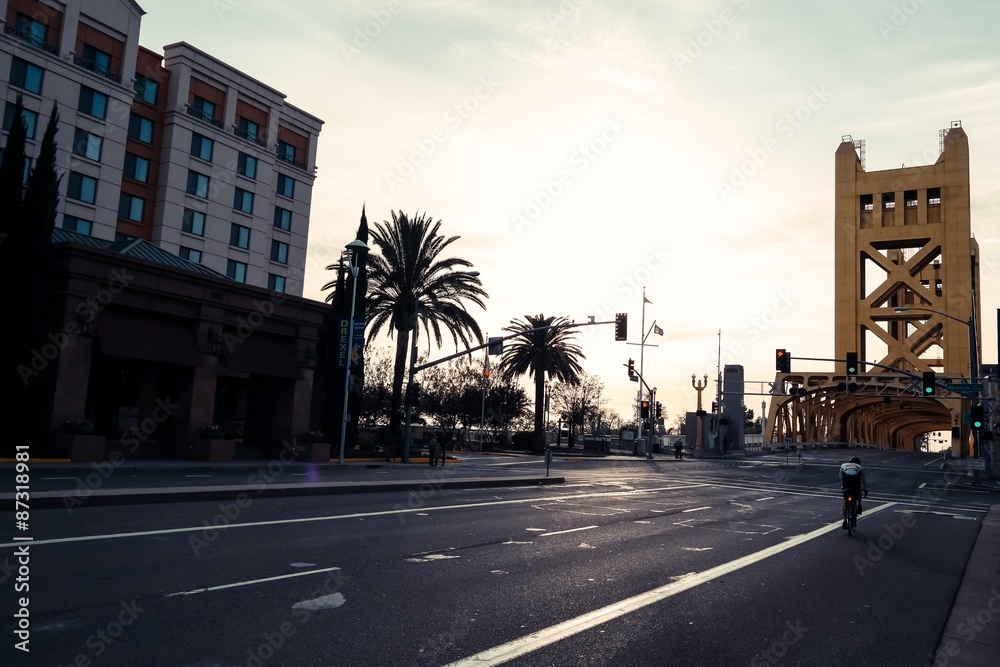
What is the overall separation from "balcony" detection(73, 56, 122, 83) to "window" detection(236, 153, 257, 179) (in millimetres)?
9682

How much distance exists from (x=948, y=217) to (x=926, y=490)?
73.0 meters

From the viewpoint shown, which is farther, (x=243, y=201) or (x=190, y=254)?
(x=243, y=201)

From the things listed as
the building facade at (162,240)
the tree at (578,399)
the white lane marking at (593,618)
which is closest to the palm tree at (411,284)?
the building facade at (162,240)

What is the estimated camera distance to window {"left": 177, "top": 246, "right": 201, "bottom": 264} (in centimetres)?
5034

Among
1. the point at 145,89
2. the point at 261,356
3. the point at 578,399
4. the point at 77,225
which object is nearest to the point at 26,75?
the point at 77,225

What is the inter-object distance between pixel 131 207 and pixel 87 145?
4.96m

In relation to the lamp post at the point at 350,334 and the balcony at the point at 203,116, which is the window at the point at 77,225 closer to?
the balcony at the point at 203,116

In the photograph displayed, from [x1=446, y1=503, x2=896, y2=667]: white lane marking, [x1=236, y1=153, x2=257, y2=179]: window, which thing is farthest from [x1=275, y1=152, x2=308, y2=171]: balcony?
[x1=446, y1=503, x2=896, y2=667]: white lane marking

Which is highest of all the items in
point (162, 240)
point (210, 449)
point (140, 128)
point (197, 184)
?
point (140, 128)

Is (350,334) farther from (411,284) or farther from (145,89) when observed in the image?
(145,89)

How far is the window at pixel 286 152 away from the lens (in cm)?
5803

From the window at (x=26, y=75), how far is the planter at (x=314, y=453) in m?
25.7

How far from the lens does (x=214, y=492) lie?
16922mm

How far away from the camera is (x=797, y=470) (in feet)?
158
